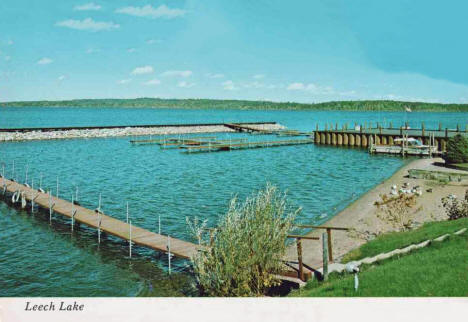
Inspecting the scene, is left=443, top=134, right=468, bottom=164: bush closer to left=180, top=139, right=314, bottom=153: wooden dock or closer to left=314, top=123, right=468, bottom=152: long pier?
left=314, top=123, right=468, bottom=152: long pier

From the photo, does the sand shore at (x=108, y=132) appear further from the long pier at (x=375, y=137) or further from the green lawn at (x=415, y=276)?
the green lawn at (x=415, y=276)

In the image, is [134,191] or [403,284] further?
[134,191]

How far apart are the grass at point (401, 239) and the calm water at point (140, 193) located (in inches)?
235

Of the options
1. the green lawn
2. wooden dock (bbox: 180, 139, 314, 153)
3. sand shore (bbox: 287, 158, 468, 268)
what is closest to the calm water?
sand shore (bbox: 287, 158, 468, 268)

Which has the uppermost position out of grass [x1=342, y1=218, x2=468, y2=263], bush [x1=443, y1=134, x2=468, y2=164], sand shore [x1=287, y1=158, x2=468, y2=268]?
bush [x1=443, y1=134, x2=468, y2=164]

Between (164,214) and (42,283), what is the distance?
390 inches

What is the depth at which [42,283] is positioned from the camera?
53.2 feet

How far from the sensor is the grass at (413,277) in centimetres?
992

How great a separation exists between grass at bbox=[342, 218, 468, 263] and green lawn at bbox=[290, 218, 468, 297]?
1260 millimetres

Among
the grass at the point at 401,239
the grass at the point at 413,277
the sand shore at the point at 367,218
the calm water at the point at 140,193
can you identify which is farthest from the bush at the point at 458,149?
the grass at the point at 413,277

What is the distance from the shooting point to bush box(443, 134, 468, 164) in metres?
36.8
